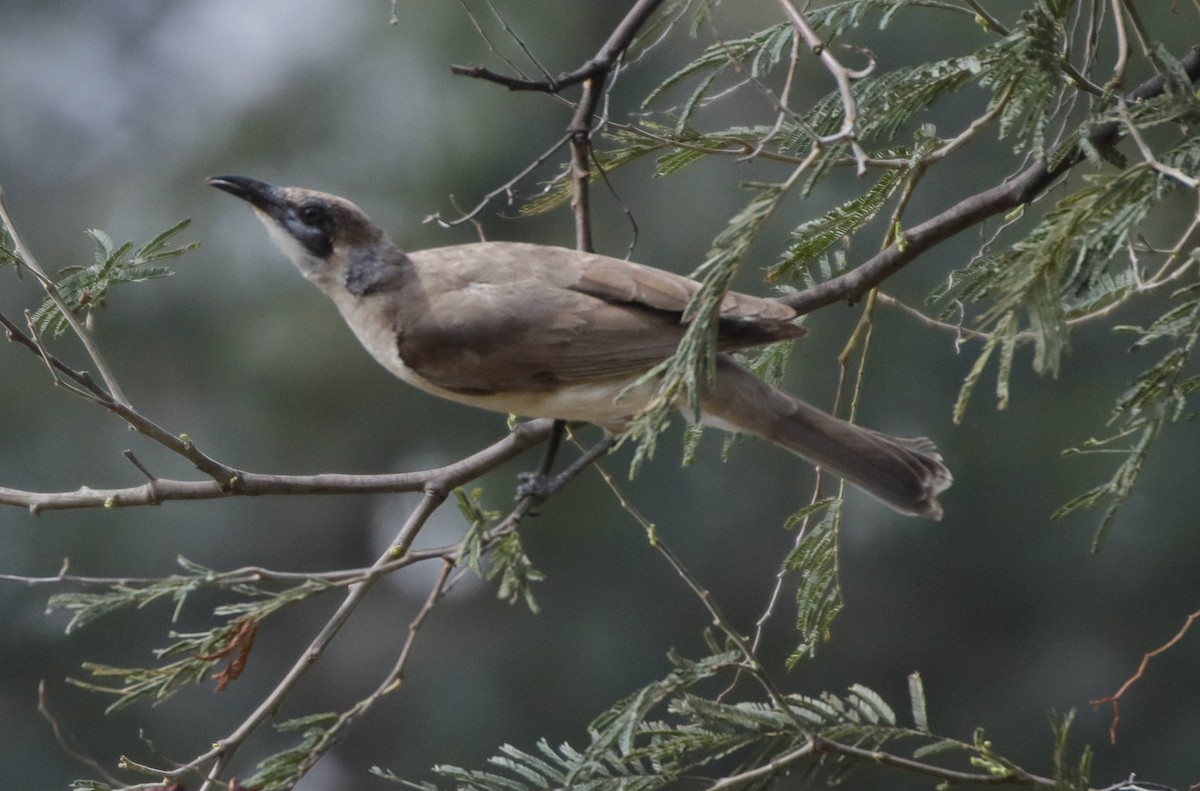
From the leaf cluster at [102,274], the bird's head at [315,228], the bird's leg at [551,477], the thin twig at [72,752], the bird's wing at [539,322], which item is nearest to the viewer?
the thin twig at [72,752]

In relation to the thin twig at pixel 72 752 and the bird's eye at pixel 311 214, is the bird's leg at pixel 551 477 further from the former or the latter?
the thin twig at pixel 72 752

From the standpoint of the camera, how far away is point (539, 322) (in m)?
2.58

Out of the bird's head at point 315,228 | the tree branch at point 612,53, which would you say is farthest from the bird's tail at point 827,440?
the bird's head at point 315,228

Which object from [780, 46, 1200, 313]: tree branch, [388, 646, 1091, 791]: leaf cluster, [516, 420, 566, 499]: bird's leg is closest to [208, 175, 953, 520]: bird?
[516, 420, 566, 499]: bird's leg

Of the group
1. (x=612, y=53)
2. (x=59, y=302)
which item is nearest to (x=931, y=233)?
(x=612, y=53)

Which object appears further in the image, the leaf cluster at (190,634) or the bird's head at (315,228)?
the bird's head at (315,228)

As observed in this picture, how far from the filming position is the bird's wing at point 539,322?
8.28 feet

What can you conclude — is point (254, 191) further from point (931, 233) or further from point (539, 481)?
point (931, 233)

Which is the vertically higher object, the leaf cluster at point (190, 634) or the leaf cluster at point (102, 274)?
the leaf cluster at point (102, 274)

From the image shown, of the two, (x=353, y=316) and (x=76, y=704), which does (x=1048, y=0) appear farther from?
(x=76, y=704)

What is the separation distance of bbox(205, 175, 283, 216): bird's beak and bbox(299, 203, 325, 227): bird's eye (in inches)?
1.9

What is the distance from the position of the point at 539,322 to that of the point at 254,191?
2.02 feet

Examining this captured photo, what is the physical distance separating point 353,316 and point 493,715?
3.67 metres

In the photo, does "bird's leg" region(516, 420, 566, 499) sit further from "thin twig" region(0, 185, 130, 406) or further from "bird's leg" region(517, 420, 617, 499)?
"thin twig" region(0, 185, 130, 406)
